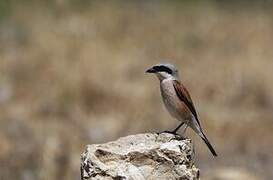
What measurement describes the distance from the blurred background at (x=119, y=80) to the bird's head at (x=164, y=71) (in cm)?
493

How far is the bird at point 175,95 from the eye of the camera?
25.1ft

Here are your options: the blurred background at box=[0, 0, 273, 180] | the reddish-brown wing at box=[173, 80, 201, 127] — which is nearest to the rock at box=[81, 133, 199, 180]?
the reddish-brown wing at box=[173, 80, 201, 127]

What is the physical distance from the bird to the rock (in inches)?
31.7

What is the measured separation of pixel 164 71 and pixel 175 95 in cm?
31

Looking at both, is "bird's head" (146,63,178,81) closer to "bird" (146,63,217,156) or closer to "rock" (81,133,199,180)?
"bird" (146,63,217,156)

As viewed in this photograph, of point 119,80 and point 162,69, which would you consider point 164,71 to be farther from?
point 119,80

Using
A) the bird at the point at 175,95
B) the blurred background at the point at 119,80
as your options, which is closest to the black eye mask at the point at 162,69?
the bird at the point at 175,95

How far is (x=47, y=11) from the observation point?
26.0 metres

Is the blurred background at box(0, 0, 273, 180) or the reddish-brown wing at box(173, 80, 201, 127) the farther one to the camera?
the blurred background at box(0, 0, 273, 180)

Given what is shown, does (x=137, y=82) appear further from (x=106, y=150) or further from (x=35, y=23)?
(x=106, y=150)

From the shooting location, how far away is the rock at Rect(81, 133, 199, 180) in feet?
22.0

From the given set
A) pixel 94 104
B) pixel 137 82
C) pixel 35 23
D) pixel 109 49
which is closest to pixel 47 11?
pixel 35 23

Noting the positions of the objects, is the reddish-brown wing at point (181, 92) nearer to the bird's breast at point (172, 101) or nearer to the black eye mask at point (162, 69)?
the bird's breast at point (172, 101)

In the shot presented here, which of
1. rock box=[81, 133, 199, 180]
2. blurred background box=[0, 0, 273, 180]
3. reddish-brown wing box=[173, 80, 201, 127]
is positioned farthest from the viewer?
blurred background box=[0, 0, 273, 180]
